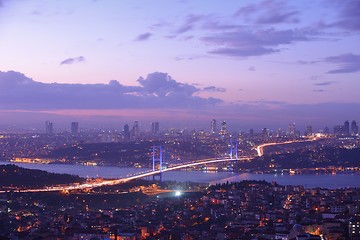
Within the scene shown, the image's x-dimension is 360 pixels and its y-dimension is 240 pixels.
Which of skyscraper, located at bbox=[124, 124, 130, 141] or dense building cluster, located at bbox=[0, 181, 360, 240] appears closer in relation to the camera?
dense building cluster, located at bbox=[0, 181, 360, 240]

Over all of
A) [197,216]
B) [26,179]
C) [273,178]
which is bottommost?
[273,178]

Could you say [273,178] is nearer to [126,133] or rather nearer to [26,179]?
[26,179]

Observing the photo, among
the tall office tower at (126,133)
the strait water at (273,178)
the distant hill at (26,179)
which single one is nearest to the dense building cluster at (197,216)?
the distant hill at (26,179)

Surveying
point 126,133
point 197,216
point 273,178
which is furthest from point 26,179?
point 126,133

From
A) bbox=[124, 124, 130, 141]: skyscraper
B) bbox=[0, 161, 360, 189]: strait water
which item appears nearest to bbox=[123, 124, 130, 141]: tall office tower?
bbox=[124, 124, 130, 141]: skyscraper

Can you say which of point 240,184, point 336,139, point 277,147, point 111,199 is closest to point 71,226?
point 111,199

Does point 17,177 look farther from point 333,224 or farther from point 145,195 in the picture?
point 333,224

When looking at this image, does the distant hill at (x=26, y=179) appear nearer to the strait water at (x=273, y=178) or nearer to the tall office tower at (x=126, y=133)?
the strait water at (x=273, y=178)

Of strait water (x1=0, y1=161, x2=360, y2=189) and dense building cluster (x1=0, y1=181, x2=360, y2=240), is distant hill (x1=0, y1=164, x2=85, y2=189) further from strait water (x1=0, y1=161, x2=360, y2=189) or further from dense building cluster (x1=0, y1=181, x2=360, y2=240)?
strait water (x1=0, y1=161, x2=360, y2=189)
